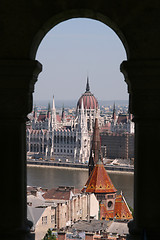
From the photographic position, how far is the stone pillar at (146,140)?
6.07 ft

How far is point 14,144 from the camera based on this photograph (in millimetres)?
1908

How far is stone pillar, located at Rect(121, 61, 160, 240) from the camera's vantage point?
185 centimetres

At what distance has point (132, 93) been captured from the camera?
1.88 metres

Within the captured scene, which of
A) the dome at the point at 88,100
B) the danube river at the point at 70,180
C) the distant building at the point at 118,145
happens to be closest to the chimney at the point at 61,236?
the danube river at the point at 70,180

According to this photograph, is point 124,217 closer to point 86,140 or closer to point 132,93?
point 132,93

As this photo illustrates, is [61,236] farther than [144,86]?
Yes

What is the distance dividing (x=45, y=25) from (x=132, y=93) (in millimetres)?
453

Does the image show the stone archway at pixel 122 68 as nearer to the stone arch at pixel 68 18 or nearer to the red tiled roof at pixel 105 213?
the stone arch at pixel 68 18

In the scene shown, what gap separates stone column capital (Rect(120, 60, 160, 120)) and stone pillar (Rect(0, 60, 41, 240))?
1.28 ft

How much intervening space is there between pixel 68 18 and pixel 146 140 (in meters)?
0.61

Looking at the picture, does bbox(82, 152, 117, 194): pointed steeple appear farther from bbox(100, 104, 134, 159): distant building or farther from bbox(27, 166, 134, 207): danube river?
bbox(100, 104, 134, 159): distant building

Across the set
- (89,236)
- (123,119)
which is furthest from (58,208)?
(123,119)

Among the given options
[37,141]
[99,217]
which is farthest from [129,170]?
[99,217]

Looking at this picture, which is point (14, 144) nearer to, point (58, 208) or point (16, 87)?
point (16, 87)
